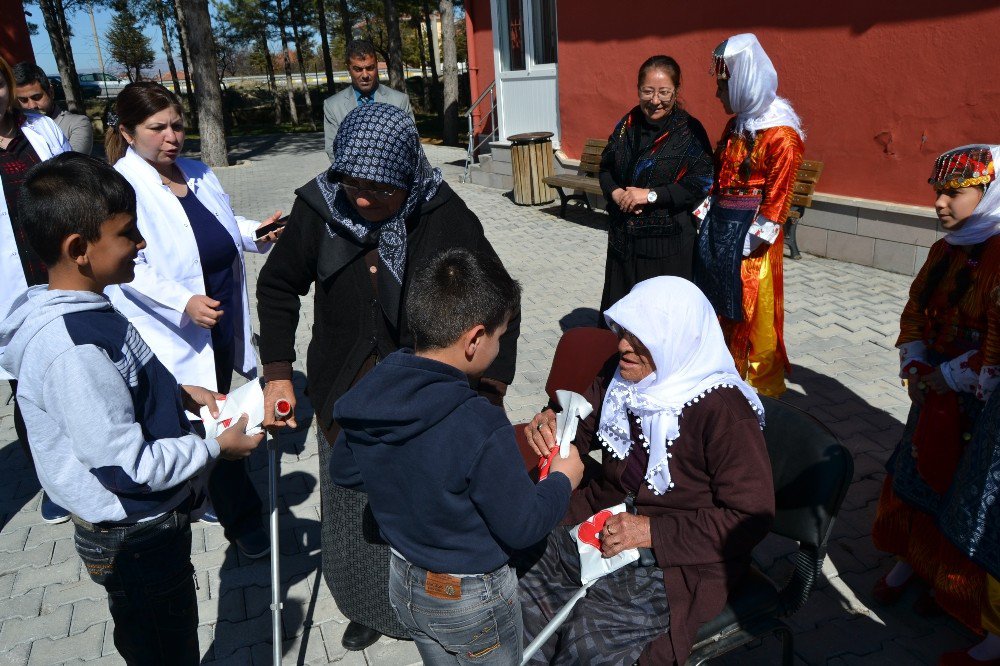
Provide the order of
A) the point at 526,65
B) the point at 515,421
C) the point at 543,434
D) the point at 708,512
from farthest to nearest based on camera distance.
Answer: the point at 526,65 → the point at 515,421 → the point at 543,434 → the point at 708,512

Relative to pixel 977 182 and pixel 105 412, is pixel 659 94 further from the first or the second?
pixel 105 412

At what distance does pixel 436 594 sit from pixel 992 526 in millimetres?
1707

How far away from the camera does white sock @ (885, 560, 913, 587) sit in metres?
3.00

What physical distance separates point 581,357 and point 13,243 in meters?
2.73

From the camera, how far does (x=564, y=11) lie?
35.3 ft

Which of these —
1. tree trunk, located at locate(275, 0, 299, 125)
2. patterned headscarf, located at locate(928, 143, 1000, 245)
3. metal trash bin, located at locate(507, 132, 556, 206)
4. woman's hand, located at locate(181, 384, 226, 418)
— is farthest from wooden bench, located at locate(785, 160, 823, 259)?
tree trunk, located at locate(275, 0, 299, 125)

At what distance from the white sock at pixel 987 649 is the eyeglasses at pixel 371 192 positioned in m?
2.55

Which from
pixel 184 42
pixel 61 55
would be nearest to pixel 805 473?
pixel 61 55

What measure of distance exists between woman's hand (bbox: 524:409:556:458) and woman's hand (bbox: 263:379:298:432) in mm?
829

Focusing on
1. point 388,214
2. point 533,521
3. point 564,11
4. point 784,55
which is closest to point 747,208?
A: point 388,214

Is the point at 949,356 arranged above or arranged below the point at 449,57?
below

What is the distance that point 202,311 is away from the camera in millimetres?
2975

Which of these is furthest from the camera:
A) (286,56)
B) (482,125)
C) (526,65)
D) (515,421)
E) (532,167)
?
(286,56)

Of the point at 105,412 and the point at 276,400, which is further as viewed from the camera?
the point at 276,400
